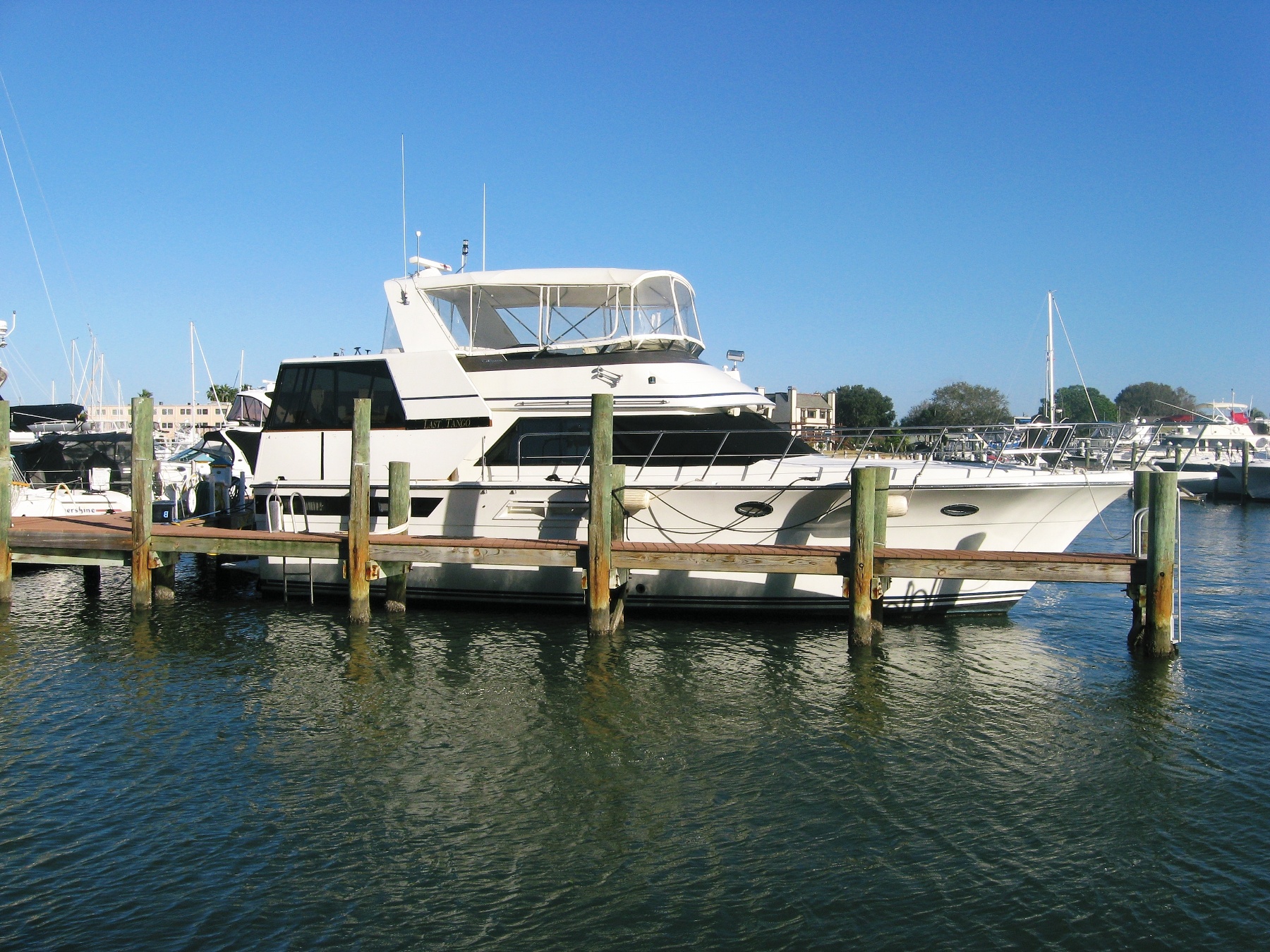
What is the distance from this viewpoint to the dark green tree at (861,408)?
7781cm

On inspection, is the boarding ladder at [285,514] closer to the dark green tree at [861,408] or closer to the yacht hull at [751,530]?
the yacht hull at [751,530]

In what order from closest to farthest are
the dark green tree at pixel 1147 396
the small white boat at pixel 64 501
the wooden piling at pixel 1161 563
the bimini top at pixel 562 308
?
the wooden piling at pixel 1161 563
the bimini top at pixel 562 308
the small white boat at pixel 64 501
the dark green tree at pixel 1147 396

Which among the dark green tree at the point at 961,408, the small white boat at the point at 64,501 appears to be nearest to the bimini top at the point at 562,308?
the small white boat at the point at 64,501

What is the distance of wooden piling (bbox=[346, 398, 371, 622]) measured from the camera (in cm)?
1195

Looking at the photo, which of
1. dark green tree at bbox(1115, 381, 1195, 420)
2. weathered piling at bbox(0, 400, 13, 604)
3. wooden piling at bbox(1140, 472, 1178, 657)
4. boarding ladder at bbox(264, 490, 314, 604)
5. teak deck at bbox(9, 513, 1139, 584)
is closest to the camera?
wooden piling at bbox(1140, 472, 1178, 657)

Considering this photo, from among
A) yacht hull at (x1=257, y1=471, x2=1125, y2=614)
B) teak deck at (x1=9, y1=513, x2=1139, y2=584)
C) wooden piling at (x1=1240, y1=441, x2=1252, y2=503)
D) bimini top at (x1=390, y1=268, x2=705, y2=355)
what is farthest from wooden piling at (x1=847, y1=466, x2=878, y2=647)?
wooden piling at (x1=1240, y1=441, x2=1252, y2=503)

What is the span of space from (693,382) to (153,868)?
28.9 ft

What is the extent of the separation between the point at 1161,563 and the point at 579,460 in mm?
6977

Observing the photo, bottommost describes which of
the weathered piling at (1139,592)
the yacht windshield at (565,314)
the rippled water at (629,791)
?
the rippled water at (629,791)

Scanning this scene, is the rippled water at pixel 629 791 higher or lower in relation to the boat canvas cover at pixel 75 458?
lower

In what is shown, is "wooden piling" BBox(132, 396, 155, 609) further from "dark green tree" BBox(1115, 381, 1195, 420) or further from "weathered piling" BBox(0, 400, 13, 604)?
"dark green tree" BBox(1115, 381, 1195, 420)

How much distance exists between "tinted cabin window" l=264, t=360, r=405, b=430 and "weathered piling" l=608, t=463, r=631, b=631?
12.4 ft

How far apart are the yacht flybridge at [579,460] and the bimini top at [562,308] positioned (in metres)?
0.03

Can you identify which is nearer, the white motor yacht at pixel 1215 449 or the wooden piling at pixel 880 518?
the wooden piling at pixel 880 518
